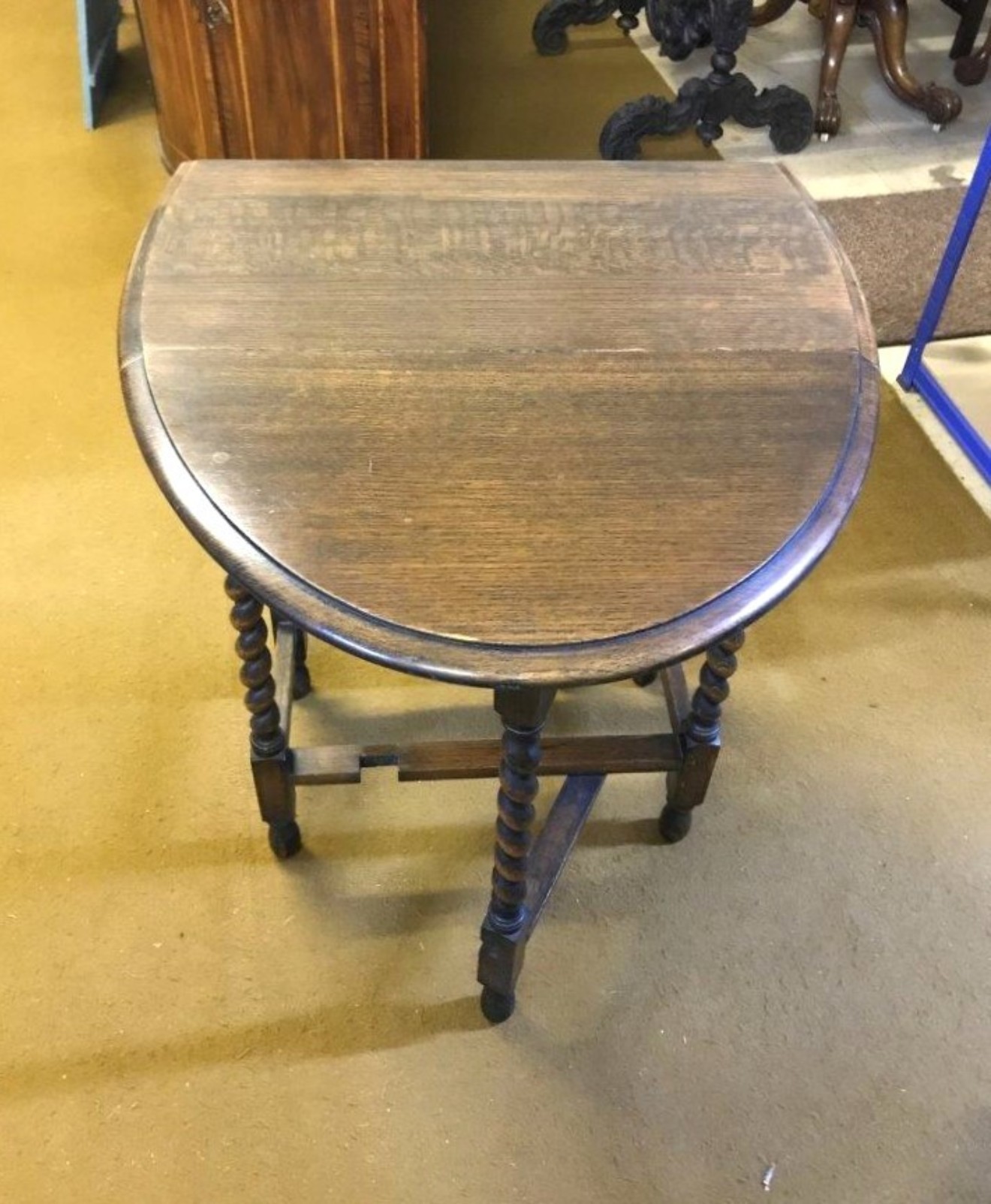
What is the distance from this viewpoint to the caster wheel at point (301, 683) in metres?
1.46

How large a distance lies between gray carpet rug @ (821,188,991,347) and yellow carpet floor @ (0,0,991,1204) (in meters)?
0.56

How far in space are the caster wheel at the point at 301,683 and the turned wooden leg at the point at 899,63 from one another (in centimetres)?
203

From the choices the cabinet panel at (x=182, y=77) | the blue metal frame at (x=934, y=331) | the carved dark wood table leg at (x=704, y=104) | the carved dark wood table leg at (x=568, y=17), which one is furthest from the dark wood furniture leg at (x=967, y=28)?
the cabinet panel at (x=182, y=77)

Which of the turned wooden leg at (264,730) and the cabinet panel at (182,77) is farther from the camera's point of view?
the cabinet panel at (182,77)

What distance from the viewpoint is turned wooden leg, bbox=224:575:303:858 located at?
1072 mm

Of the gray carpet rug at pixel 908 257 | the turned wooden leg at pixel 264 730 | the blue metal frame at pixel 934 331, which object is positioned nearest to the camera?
the turned wooden leg at pixel 264 730

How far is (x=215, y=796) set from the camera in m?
1.39

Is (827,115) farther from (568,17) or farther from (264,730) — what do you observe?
(264,730)

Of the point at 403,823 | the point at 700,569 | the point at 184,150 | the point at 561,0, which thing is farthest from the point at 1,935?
the point at 561,0

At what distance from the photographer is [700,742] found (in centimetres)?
122

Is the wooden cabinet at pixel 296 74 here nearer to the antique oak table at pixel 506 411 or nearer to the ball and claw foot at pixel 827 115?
the antique oak table at pixel 506 411

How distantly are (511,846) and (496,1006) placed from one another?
29cm

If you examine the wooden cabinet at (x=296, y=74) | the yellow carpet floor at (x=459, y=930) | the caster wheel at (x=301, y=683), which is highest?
the wooden cabinet at (x=296, y=74)

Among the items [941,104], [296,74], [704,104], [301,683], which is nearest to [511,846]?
[301,683]
